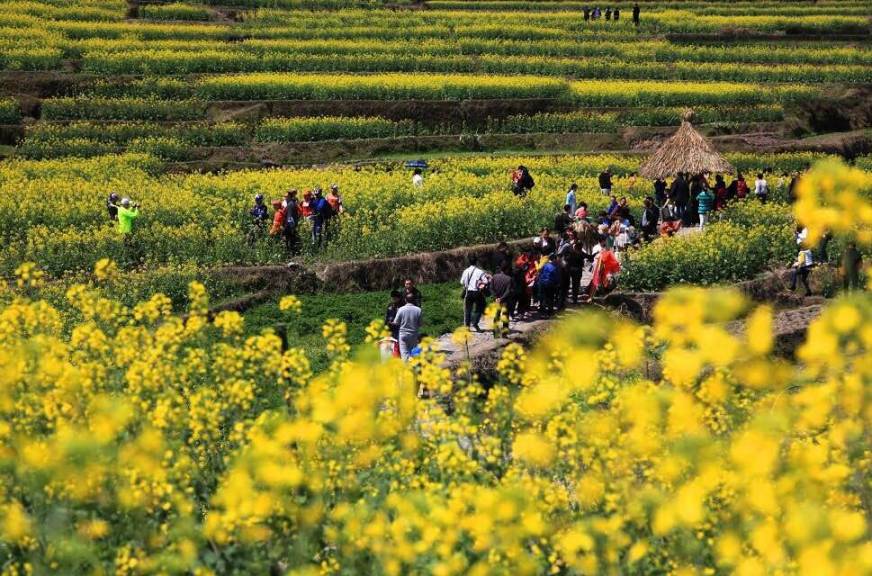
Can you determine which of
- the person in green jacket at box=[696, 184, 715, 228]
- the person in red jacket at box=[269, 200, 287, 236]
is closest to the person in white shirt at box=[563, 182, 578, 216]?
the person in green jacket at box=[696, 184, 715, 228]

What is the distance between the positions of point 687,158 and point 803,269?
8.62 meters

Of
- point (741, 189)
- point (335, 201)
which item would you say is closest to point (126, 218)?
point (335, 201)

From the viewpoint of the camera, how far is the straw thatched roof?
2955 centimetres

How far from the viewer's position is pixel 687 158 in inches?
1169

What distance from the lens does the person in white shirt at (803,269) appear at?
70.2 feet

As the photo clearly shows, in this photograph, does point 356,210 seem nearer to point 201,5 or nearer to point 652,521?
point 652,521

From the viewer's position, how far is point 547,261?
2017cm

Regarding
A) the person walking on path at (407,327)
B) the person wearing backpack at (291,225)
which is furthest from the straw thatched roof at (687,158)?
the person walking on path at (407,327)

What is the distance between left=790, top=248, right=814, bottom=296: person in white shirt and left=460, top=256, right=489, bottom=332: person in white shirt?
19.3ft

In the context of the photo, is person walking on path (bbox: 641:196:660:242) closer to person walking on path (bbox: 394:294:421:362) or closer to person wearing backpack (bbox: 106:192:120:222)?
person walking on path (bbox: 394:294:421:362)

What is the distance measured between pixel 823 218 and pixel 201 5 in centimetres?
5536

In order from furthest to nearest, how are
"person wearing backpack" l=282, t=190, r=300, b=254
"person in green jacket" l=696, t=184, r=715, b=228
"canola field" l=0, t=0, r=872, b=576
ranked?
"person in green jacket" l=696, t=184, r=715, b=228
"person wearing backpack" l=282, t=190, r=300, b=254
"canola field" l=0, t=0, r=872, b=576

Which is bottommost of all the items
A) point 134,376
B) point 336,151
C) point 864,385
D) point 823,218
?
point 336,151

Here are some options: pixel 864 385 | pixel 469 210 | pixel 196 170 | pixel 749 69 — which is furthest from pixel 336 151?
pixel 864 385
